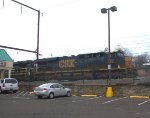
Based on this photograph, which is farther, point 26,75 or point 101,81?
point 26,75

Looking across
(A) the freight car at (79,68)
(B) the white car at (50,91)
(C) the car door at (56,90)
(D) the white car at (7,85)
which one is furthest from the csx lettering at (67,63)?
(C) the car door at (56,90)

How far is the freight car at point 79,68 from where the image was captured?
140 feet

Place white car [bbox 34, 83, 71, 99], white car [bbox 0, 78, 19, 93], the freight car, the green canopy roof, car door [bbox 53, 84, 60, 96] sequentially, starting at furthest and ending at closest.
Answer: the green canopy roof
the freight car
white car [bbox 0, 78, 19, 93]
car door [bbox 53, 84, 60, 96]
white car [bbox 34, 83, 71, 99]

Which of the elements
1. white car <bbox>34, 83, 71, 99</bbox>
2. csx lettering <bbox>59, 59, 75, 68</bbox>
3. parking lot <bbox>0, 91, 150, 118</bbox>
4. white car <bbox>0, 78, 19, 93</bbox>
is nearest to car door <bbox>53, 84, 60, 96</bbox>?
white car <bbox>34, 83, 71, 99</bbox>

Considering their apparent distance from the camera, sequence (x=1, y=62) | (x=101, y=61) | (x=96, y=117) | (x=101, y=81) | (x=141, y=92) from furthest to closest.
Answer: (x=1, y=62), (x=101, y=61), (x=101, y=81), (x=141, y=92), (x=96, y=117)

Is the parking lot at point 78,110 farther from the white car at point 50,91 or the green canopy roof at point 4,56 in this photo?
the green canopy roof at point 4,56

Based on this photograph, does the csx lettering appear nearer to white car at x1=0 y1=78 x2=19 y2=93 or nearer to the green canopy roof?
the green canopy roof

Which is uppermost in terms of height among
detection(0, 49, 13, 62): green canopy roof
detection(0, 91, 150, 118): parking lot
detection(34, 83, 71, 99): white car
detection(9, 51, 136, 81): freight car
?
detection(0, 49, 13, 62): green canopy roof

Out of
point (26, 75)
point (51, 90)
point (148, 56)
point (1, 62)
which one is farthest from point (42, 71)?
point (148, 56)

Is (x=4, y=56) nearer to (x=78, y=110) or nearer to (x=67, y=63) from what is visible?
(x=67, y=63)

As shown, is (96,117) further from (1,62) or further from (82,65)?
(1,62)

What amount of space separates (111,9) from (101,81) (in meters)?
10.5

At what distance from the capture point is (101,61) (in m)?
44.6

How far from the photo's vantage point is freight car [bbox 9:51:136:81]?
42.7 m
